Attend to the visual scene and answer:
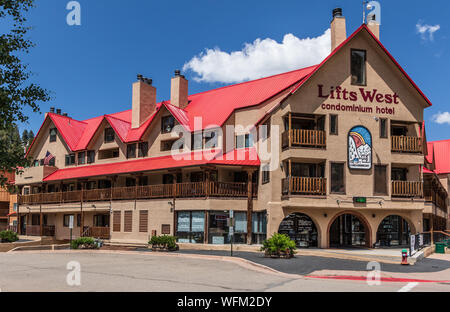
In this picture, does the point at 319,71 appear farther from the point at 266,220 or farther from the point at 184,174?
the point at 184,174

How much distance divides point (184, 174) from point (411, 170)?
55.5 ft

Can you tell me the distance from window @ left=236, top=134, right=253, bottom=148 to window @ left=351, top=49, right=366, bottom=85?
8.65 meters

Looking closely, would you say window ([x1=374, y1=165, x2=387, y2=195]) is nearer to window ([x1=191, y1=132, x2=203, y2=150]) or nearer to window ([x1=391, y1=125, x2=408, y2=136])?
window ([x1=391, y1=125, x2=408, y2=136])

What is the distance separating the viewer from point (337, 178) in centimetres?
3114


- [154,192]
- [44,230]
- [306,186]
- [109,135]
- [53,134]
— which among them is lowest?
[44,230]

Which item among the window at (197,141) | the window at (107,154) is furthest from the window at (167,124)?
the window at (107,154)

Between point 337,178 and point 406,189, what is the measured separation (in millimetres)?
5021

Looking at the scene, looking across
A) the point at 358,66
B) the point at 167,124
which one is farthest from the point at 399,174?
the point at 167,124

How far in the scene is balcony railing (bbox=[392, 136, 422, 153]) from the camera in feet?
107

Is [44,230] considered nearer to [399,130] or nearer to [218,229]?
[218,229]

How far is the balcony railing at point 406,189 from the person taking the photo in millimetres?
31828
